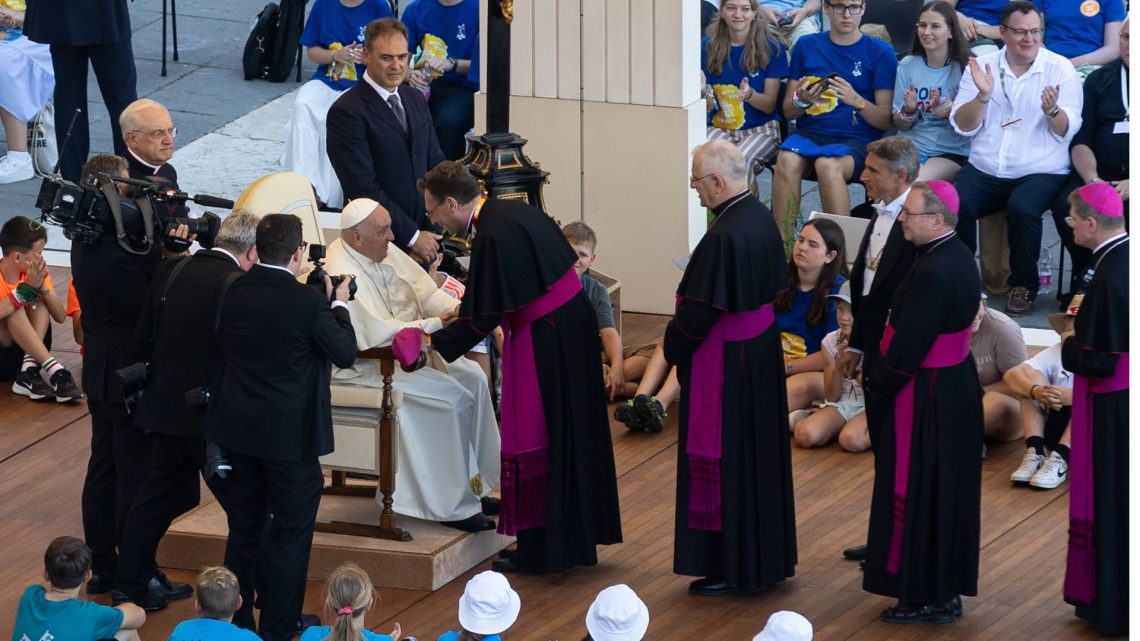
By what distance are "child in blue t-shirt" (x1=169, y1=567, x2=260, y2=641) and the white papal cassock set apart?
55.4 inches

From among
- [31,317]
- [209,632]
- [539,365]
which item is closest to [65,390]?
[31,317]

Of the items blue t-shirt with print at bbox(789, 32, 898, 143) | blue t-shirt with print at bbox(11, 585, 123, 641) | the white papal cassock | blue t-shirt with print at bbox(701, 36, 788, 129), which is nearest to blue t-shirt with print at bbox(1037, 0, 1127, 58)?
blue t-shirt with print at bbox(789, 32, 898, 143)

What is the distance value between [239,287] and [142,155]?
1308mm

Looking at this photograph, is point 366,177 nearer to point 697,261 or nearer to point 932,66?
point 697,261

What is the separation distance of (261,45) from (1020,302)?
19.9ft

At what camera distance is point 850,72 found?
10.1m

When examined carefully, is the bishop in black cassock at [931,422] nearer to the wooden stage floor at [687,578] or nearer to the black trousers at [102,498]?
the wooden stage floor at [687,578]

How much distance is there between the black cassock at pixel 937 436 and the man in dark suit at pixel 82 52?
594cm

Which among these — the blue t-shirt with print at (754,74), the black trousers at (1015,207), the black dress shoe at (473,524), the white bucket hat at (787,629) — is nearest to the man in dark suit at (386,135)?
the black dress shoe at (473,524)

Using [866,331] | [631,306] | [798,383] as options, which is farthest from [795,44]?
[866,331]

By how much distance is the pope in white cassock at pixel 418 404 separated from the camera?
22.7 feet

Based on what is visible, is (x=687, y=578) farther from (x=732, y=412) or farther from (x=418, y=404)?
(x=418, y=404)

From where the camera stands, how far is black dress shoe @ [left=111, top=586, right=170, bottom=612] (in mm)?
6602

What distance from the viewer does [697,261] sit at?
21.4 feet
